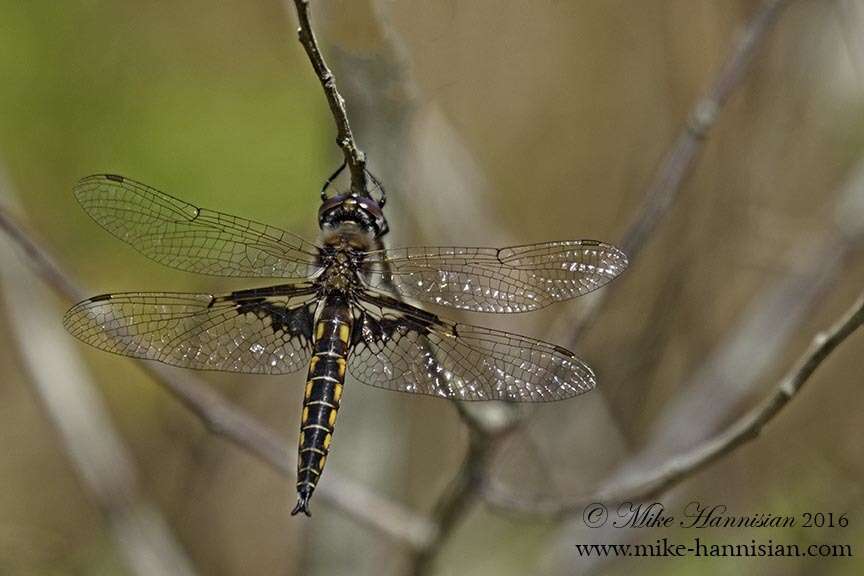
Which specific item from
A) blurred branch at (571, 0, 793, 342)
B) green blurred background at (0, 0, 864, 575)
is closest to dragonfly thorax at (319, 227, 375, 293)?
blurred branch at (571, 0, 793, 342)

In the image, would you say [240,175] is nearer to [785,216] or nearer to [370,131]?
[370,131]

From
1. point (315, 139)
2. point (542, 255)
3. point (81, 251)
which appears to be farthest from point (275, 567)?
point (542, 255)

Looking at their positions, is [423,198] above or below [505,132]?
below

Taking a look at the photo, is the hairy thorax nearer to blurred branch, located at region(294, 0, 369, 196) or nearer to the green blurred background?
blurred branch, located at region(294, 0, 369, 196)

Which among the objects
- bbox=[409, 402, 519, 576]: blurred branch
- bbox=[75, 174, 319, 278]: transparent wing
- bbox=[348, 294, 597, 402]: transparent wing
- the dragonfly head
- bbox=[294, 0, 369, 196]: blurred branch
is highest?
bbox=[75, 174, 319, 278]: transparent wing

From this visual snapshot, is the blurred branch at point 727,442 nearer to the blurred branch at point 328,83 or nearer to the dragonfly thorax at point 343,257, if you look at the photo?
the dragonfly thorax at point 343,257

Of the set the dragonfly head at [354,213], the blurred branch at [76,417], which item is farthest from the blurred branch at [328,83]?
the blurred branch at [76,417]
